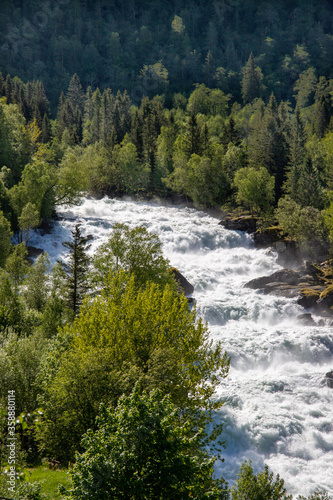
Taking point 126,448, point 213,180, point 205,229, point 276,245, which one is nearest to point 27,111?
point 213,180

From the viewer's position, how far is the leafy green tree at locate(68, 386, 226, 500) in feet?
36.2

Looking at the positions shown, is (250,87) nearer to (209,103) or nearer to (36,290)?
(209,103)

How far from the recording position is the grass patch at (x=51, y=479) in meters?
17.1

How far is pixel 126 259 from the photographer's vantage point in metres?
37.0

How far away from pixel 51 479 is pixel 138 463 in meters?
9.06

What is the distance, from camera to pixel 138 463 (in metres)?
11.5

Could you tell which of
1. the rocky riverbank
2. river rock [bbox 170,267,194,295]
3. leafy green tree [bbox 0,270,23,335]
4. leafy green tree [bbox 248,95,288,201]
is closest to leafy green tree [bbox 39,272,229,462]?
leafy green tree [bbox 0,270,23,335]

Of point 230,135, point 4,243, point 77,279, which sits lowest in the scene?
point 4,243

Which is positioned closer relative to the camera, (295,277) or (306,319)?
(306,319)

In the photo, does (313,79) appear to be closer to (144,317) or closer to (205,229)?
(205,229)

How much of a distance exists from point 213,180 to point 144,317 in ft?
215

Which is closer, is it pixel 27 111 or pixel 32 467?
pixel 32 467

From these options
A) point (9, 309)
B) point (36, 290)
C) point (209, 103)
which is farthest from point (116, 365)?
point (209, 103)

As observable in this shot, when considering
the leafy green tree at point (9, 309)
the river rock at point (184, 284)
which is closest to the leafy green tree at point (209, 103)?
the river rock at point (184, 284)
